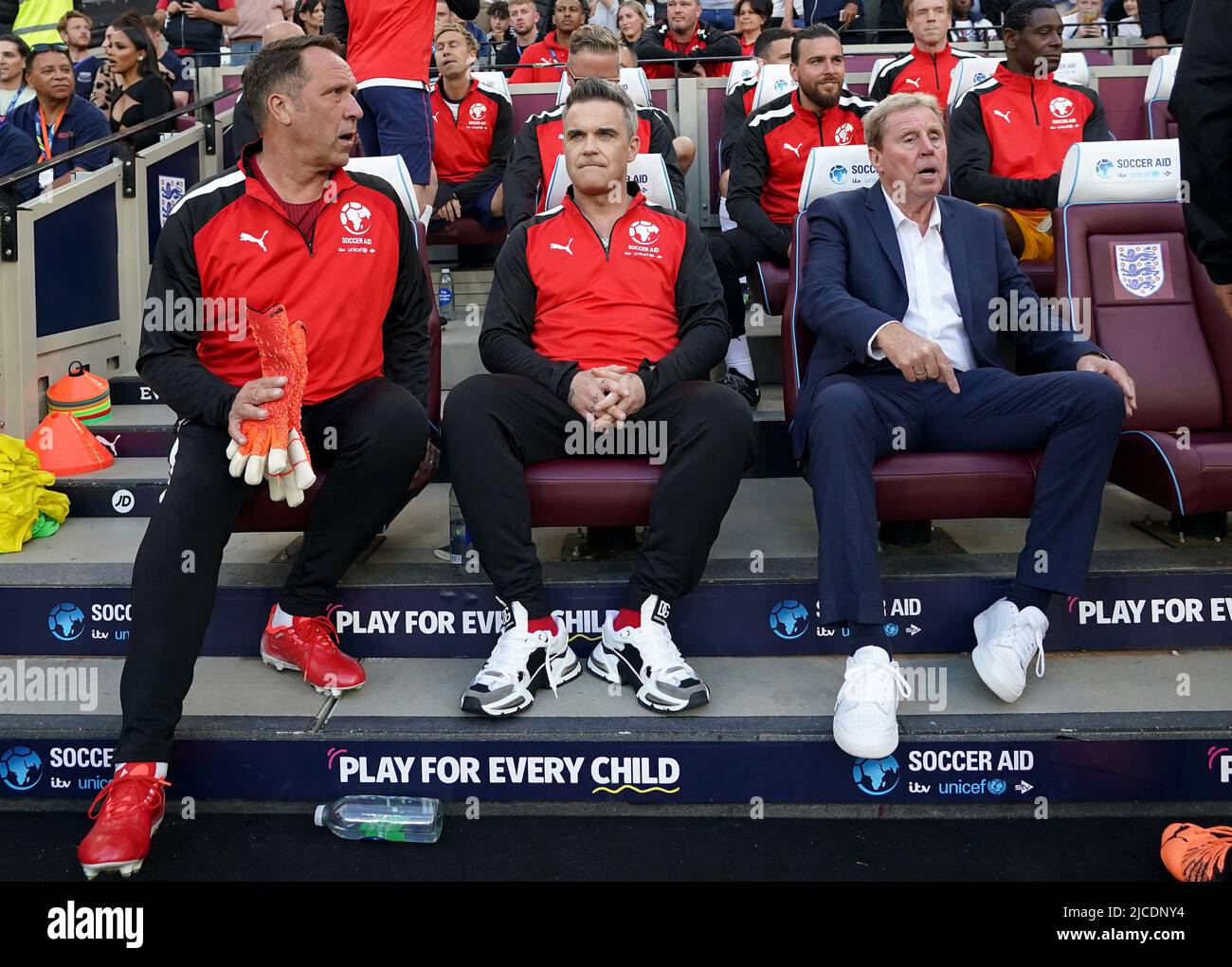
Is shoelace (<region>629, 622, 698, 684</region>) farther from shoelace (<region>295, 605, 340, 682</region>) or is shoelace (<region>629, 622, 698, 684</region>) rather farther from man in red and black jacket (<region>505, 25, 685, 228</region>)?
man in red and black jacket (<region>505, 25, 685, 228</region>)

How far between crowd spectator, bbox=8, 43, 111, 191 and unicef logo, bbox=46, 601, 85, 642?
286 centimetres

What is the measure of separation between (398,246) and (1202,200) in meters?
1.74

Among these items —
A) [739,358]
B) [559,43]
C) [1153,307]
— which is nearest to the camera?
[1153,307]

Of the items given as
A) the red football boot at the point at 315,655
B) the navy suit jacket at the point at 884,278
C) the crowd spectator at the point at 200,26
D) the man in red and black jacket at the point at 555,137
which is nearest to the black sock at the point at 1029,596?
the navy suit jacket at the point at 884,278

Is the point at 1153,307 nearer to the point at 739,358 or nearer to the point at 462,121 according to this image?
the point at 739,358

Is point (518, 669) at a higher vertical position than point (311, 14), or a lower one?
lower

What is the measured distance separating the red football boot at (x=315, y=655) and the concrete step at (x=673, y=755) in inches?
2.9

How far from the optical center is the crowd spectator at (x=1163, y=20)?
6.66m

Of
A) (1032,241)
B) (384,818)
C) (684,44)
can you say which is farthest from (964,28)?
(384,818)

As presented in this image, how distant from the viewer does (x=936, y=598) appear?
2.64 m

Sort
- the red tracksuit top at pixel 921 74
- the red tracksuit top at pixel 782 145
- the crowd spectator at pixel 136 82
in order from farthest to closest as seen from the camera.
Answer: the crowd spectator at pixel 136 82 < the red tracksuit top at pixel 921 74 < the red tracksuit top at pixel 782 145

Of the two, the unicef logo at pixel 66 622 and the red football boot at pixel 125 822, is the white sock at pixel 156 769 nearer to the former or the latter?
the red football boot at pixel 125 822

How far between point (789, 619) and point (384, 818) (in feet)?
3.34

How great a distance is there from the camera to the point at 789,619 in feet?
8.73
